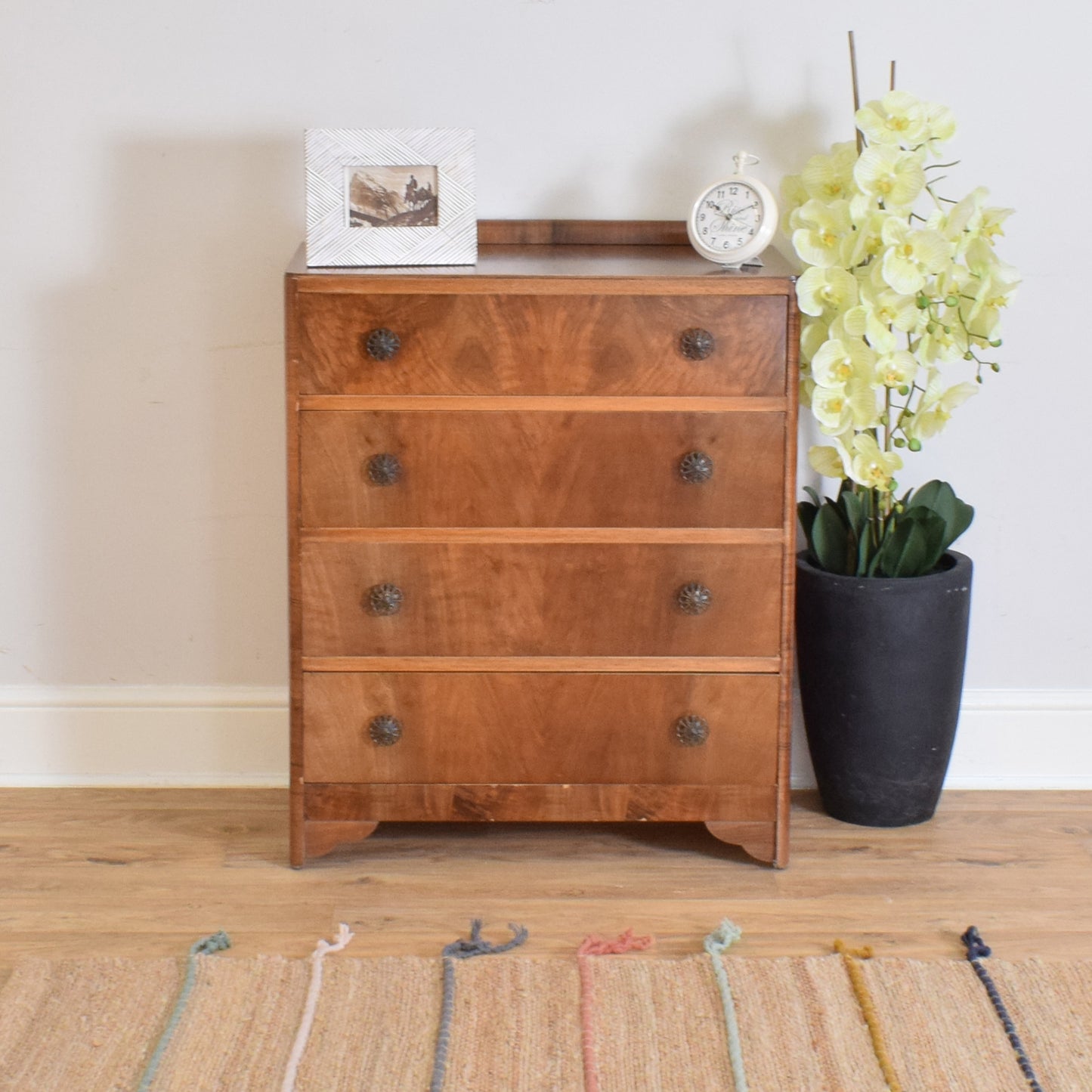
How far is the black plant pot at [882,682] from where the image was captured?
7.02ft

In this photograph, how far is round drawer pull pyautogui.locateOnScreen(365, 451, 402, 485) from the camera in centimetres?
196

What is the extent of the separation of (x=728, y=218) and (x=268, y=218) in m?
0.77

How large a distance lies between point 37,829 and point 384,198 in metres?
1.17

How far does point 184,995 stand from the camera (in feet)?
5.74

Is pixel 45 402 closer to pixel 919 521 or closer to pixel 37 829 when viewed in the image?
pixel 37 829

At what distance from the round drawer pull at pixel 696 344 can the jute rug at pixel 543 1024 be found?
32.4 inches

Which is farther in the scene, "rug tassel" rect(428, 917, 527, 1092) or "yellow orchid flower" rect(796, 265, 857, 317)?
"yellow orchid flower" rect(796, 265, 857, 317)

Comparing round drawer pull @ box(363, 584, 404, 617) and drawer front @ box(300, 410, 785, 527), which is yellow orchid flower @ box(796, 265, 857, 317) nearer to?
drawer front @ box(300, 410, 785, 527)

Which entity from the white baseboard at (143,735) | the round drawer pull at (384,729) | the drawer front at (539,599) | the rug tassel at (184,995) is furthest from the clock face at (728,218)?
the rug tassel at (184,995)

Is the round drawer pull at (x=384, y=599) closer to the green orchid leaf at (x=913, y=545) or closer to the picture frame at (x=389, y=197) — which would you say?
the picture frame at (x=389, y=197)

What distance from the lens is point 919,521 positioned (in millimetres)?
2189

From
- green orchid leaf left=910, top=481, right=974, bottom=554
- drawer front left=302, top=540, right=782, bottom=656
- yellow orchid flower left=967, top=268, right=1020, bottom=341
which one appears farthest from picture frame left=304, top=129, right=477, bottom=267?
green orchid leaf left=910, top=481, right=974, bottom=554

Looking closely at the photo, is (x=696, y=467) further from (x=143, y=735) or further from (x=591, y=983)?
(x=143, y=735)

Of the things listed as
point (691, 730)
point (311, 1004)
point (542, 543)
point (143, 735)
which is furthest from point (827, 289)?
point (143, 735)
